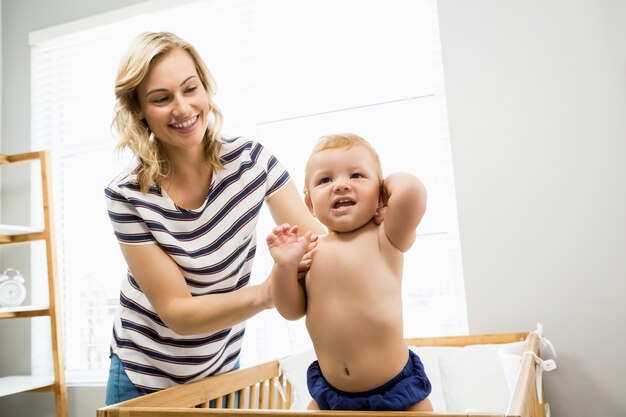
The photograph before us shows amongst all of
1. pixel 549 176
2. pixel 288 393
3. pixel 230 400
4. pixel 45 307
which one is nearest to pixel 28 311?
pixel 45 307

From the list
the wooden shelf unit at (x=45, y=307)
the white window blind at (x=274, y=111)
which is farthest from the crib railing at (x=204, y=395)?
the wooden shelf unit at (x=45, y=307)

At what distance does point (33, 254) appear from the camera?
2.90 m

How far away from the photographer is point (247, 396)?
152 centimetres

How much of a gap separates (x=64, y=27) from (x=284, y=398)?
238cm

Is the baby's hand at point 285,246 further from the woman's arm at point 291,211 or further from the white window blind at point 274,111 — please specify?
the white window blind at point 274,111

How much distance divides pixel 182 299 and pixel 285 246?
275 mm

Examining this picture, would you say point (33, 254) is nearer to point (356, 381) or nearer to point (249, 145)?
point (249, 145)

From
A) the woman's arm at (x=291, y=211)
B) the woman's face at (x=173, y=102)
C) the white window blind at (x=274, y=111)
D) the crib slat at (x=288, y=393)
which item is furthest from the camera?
Result: the white window blind at (x=274, y=111)

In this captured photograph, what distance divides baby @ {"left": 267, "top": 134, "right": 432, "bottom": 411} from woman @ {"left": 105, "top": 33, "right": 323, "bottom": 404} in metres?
0.16

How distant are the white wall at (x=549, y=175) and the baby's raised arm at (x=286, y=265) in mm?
1301

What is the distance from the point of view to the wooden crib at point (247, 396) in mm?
820

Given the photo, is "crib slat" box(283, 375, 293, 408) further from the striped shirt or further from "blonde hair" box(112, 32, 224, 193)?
"blonde hair" box(112, 32, 224, 193)

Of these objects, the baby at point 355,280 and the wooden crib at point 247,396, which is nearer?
the wooden crib at point 247,396

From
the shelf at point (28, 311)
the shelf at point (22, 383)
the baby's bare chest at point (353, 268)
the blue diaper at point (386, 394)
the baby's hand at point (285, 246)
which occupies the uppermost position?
the baby's hand at point (285, 246)
